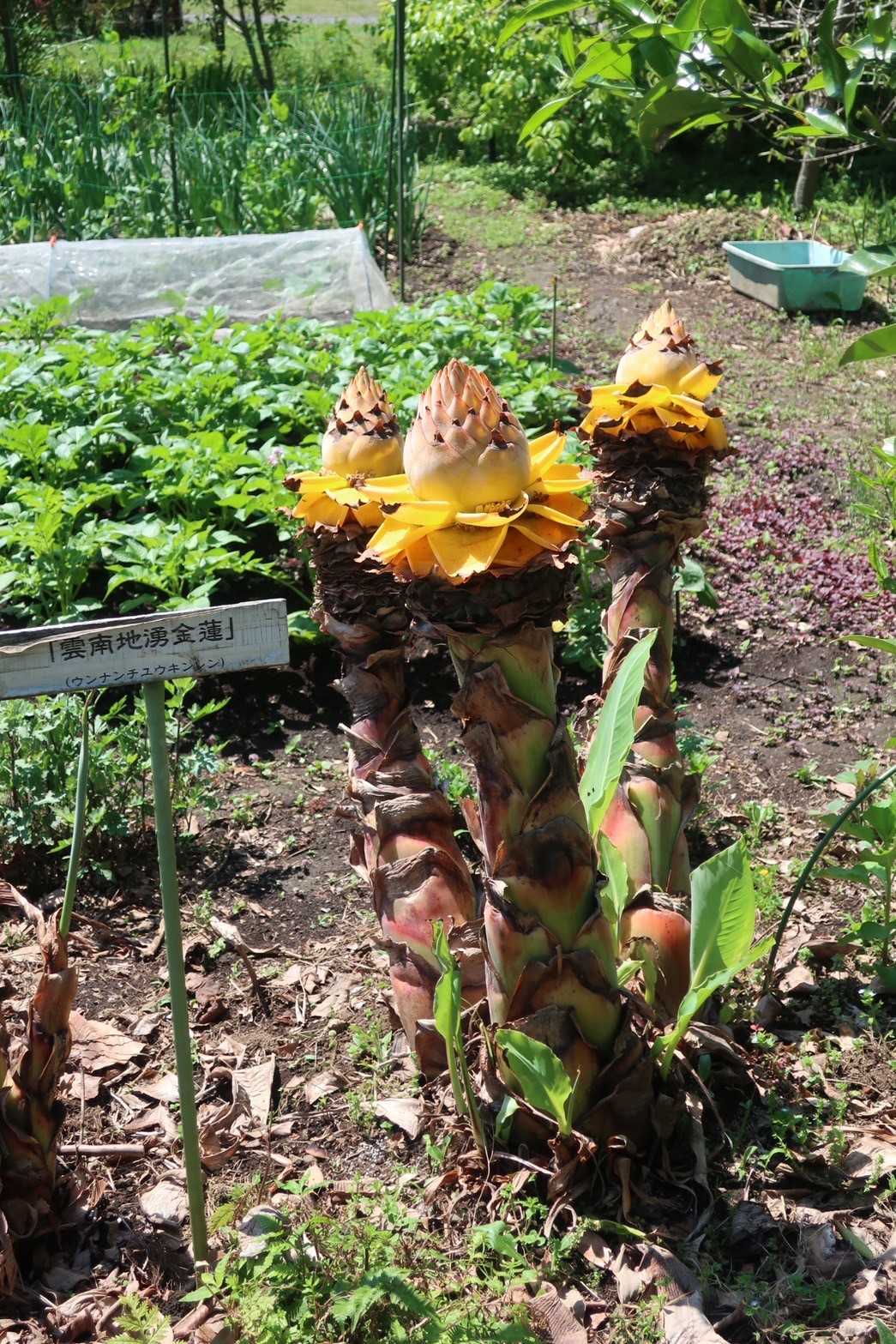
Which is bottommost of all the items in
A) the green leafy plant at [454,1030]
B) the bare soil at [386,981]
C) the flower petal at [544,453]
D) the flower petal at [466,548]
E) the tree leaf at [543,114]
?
the bare soil at [386,981]

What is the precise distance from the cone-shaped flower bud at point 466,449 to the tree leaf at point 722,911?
64cm

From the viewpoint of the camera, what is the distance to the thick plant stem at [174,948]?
5.58 ft

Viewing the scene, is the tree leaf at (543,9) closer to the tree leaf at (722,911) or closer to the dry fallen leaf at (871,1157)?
the tree leaf at (722,911)

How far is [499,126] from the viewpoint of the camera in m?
10.6

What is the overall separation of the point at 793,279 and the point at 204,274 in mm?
3342

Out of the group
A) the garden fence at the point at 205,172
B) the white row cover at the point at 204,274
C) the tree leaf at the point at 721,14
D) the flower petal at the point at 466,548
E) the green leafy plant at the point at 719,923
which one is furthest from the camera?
the garden fence at the point at 205,172

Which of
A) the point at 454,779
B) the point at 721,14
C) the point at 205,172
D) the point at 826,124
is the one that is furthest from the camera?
the point at 205,172

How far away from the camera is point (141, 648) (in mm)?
1666

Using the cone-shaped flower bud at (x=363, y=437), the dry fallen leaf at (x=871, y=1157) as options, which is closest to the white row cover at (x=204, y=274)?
the cone-shaped flower bud at (x=363, y=437)

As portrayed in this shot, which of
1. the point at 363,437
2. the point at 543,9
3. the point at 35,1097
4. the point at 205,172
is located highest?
the point at 543,9

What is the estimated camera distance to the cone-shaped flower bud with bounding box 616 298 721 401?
2141 mm

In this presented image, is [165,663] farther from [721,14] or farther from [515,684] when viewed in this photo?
[721,14]

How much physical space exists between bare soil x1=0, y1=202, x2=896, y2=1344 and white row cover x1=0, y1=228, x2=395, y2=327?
2.68 m

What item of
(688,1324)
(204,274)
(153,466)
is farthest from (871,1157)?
(204,274)
